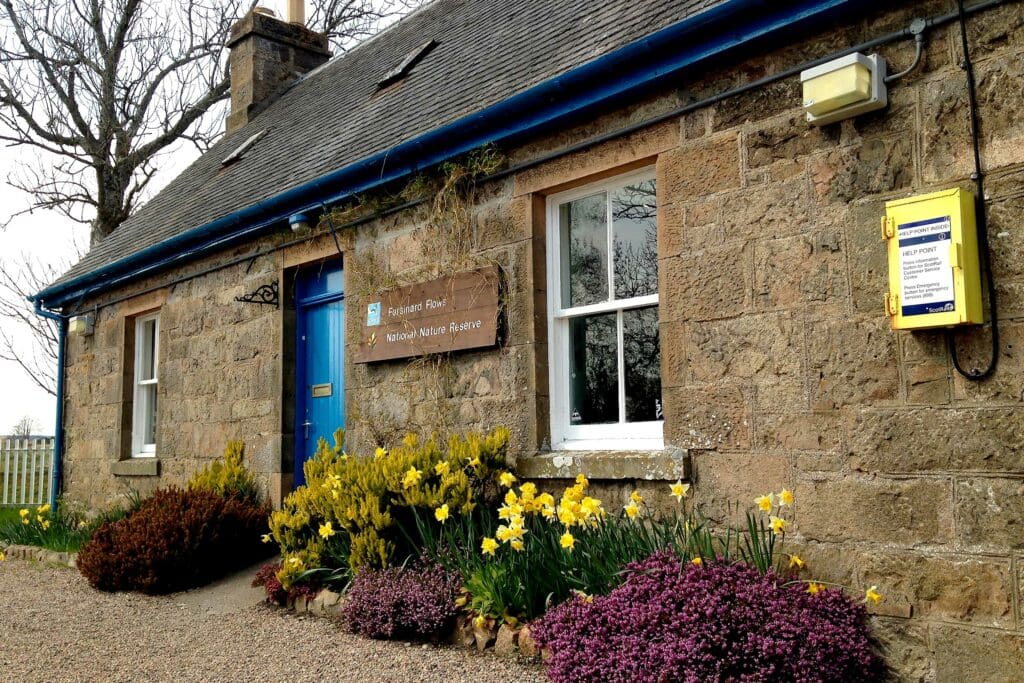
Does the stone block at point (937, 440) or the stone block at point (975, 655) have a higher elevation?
the stone block at point (937, 440)

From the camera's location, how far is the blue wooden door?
26.9 feet

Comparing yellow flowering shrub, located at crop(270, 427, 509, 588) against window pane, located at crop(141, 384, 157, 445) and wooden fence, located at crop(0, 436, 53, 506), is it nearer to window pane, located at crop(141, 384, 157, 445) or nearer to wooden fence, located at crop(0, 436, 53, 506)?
window pane, located at crop(141, 384, 157, 445)

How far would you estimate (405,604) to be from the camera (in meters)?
5.34

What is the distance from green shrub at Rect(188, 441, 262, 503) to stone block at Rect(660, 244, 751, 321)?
4774 mm

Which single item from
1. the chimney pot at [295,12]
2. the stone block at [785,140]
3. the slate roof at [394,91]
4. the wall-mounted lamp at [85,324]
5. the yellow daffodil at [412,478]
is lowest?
the yellow daffodil at [412,478]

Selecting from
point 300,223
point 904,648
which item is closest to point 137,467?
point 300,223

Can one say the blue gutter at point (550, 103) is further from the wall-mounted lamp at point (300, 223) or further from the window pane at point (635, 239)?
the window pane at point (635, 239)

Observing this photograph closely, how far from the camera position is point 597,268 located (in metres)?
6.03

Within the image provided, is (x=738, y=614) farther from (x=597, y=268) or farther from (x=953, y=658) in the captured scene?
(x=597, y=268)

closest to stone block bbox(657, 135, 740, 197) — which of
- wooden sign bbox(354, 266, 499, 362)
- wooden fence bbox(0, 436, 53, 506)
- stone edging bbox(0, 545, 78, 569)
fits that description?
wooden sign bbox(354, 266, 499, 362)

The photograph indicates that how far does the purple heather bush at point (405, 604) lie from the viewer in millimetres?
5230

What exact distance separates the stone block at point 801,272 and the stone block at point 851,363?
15 cm

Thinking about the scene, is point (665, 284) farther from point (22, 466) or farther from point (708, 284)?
point (22, 466)

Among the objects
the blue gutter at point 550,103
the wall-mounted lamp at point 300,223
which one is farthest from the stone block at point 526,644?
the wall-mounted lamp at point 300,223
